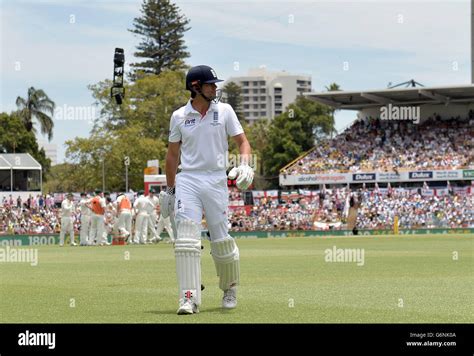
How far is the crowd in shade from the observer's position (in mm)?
68562

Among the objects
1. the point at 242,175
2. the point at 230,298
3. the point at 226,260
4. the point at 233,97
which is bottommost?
Answer: the point at 230,298

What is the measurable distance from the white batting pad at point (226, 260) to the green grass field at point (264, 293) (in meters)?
0.35

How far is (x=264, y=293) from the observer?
14.1m

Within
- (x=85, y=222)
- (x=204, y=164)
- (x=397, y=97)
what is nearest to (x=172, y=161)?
(x=204, y=164)

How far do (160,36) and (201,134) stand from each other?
9498 cm

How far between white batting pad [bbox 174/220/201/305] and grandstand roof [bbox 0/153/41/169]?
7334cm

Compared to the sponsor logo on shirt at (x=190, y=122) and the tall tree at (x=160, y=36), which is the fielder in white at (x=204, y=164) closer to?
the sponsor logo on shirt at (x=190, y=122)

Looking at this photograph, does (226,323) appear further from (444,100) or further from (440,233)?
(444,100)

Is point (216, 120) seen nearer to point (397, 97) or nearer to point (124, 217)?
point (124, 217)

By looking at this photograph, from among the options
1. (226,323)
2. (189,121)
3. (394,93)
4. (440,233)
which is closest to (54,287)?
(189,121)

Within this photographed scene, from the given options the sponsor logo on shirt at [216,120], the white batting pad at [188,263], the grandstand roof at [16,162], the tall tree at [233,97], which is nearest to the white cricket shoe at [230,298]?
the white batting pad at [188,263]

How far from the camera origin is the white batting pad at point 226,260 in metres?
11.8

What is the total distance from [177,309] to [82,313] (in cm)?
117

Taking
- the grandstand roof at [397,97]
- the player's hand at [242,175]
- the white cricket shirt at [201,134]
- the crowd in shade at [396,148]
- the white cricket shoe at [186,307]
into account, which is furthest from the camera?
the grandstand roof at [397,97]
